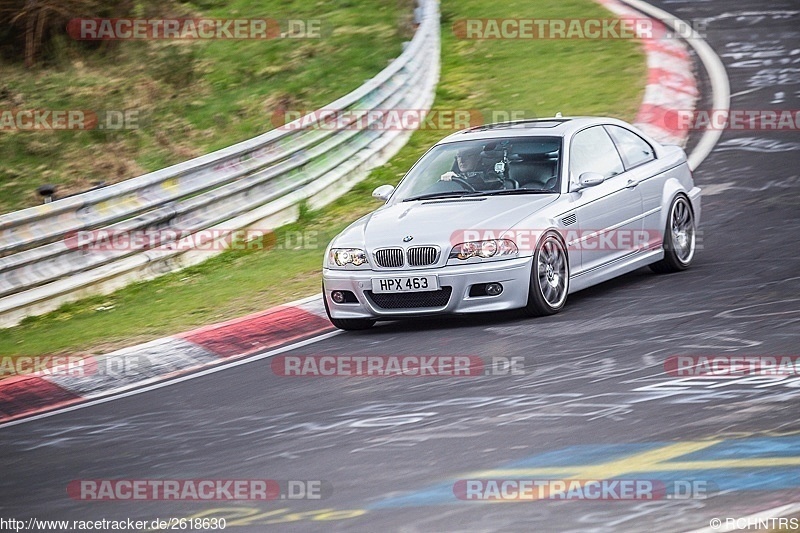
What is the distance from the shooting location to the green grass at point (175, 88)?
16453mm

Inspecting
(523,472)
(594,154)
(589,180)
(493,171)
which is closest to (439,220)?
(493,171)

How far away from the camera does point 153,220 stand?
12.5m

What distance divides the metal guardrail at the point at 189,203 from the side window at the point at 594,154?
426 centimetres

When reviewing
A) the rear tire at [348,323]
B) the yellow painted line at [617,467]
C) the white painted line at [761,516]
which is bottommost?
the rear tire at [348,323]

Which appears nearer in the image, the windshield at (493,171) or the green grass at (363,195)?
the windshield at (493,171)

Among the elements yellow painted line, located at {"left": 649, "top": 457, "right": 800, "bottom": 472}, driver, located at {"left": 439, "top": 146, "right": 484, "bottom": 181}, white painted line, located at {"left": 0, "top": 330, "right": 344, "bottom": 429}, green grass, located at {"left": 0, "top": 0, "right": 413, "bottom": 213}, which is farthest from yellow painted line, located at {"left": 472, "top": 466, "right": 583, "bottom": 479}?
green grass, located at {"left": 0, "top": 0, "right": 413, "bottom": 213}

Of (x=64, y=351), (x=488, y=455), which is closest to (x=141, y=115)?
(x=64, y=351)

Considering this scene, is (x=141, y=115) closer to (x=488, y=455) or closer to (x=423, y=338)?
(x=423, y=338)

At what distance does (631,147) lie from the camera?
11.0 metres

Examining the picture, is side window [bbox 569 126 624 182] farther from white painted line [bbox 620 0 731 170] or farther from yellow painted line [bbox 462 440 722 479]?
yellow painted line [bbox 462 440 722 479]

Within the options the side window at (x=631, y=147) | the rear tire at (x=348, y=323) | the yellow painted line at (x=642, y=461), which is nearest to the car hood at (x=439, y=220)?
the rear tire at (x=348, y=323)

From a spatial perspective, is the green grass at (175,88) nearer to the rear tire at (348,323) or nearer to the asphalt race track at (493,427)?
the rear tire at (348,323)

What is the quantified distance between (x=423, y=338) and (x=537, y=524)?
409cm

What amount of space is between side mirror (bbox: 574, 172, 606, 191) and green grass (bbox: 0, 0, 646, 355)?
102 inches
